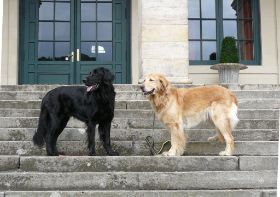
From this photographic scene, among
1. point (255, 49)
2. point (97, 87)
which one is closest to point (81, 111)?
point (97, 87)

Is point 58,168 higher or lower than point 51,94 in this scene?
lower

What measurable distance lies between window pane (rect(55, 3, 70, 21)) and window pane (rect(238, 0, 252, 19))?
4.22 meters

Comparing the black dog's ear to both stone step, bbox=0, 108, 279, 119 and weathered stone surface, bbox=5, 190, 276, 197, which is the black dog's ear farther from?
weathered stone surface, bbox=5, 190, 276, 197

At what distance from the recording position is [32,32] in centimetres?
1115

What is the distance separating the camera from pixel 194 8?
1155 cm

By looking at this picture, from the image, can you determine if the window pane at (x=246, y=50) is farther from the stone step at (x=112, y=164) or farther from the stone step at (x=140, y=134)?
the stone step at (x=112, y=164)

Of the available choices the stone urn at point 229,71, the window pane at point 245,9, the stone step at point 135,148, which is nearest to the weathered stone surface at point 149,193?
the stone step at point 135,148

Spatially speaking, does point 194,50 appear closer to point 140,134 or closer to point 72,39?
point 72,39

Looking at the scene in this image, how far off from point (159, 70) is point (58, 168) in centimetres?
391

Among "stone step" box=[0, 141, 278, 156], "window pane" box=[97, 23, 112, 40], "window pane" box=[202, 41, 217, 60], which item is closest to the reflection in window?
"window pane" box=[97, 23, 112, 40]

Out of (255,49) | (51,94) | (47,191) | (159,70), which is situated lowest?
(47,191)

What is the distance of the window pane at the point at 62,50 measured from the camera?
11.2 metres

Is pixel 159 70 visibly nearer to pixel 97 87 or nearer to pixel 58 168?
pixel 97 87

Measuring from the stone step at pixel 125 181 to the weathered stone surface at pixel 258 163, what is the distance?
1.04ft
